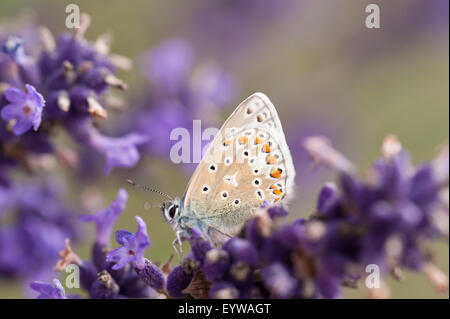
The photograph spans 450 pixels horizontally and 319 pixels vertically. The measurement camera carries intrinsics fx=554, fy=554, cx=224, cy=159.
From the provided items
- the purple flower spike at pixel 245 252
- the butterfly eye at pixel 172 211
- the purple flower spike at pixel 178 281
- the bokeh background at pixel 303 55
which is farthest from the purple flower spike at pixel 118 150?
the bokeh background at pixel 303 55

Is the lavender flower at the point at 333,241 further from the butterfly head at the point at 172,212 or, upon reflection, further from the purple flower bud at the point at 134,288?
the butterfly head at the point at 172,212

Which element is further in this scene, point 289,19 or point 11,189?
point 289,19

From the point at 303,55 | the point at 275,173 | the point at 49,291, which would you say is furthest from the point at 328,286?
the point at 303,55

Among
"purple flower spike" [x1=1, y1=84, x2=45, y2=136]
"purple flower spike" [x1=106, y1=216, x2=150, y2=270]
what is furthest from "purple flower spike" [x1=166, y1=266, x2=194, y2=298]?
"purple flower spike" [x1=1, y1=84, x2=45, y2=136]

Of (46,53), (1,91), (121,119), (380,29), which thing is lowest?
(1,91)

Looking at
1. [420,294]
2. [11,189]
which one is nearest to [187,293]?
[11,189]

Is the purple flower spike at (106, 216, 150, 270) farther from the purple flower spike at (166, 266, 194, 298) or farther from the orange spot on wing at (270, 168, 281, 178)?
the orange spot on wing at (270, 168, 281, 178)

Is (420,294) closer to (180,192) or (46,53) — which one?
(180,192)
